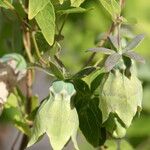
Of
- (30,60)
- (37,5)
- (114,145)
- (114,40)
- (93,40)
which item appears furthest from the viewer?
(93,40)

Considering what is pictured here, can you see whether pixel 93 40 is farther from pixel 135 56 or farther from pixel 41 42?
pixel 135 56

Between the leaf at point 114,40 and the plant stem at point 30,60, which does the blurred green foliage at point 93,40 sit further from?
the leaf at point 114,40

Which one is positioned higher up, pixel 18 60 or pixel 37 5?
pixel 37 5

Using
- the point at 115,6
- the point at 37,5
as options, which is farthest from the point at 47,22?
the point at 115,6

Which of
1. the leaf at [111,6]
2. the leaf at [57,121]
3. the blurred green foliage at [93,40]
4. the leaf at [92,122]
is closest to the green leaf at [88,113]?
the leaf at [92,122]

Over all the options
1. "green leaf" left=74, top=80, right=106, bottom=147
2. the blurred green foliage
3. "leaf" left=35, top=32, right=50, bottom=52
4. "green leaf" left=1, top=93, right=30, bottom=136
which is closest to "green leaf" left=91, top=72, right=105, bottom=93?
"green leaf" left=74, top=80, right=106, bottom=147

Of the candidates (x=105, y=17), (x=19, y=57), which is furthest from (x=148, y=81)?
(x=19, y=57)

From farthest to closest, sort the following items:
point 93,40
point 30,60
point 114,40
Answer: point 93,40 → point 30,60 → point 114,40
